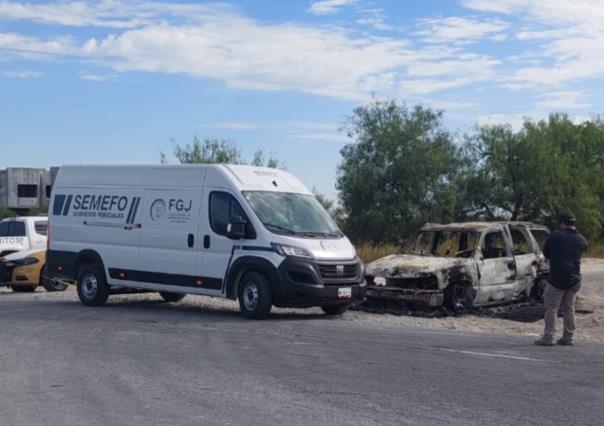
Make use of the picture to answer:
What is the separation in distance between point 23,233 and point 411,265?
487 inches

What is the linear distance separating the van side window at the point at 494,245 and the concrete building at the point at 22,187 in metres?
64.9

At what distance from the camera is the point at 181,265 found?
1639 centimetres

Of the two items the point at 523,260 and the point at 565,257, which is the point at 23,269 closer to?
the point at 523,260

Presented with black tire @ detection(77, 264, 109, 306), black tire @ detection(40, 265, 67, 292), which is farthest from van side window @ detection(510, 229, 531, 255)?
black tire @ detection(40, 265, 67, 292)

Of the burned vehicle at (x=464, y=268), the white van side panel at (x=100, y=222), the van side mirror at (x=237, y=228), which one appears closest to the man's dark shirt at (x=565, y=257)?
the burned vehicle at (x=464, y=268)

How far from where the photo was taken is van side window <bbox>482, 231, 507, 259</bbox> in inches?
703

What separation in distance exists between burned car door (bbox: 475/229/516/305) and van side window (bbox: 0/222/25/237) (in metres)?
12.9

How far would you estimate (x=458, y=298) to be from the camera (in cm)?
1658

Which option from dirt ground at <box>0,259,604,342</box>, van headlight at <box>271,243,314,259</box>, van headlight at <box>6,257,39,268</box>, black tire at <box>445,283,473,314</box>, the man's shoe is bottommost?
dirt ground at <box>0,259,604,342</box>

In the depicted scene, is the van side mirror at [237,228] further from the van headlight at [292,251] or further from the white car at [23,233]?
the white car at [23,233]

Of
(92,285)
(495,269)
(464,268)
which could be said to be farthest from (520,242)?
(92,285)

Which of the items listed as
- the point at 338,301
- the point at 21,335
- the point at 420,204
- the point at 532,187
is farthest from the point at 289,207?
the point at 532,187

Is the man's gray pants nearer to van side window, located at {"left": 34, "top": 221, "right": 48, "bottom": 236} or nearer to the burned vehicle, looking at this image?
the burned vehicle

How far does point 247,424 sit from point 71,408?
1.76 m
